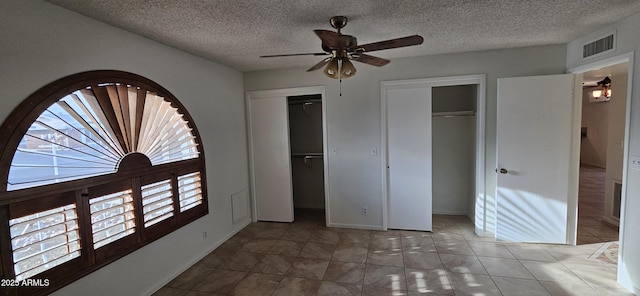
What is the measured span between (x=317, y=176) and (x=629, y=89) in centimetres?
385

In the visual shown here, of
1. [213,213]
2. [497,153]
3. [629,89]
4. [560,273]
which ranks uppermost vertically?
[629,89]

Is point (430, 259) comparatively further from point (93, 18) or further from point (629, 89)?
point (93, 18)

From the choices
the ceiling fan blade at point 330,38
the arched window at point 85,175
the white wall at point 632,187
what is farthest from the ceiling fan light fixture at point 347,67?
the white wall at point 632,187

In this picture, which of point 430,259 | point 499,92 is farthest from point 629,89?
point 430,259

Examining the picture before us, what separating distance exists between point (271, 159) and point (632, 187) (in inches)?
154

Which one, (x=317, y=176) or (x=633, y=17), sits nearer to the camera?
(x=633, y=17)

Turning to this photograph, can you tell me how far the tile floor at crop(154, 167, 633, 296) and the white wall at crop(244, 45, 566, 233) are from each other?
461mm

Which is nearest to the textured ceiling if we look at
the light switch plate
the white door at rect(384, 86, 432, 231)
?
the white door at rect(384, 86, 432, 231)

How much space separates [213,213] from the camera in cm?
337

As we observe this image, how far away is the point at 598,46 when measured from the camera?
2629 millimetres

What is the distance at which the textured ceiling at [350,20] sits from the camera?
1.94 m

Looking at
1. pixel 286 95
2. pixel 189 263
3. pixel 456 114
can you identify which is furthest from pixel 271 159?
pixel 456 114

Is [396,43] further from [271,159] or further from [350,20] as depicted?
[271,159]

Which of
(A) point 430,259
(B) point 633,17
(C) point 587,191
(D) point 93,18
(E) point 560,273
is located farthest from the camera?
(C) point 587,191
